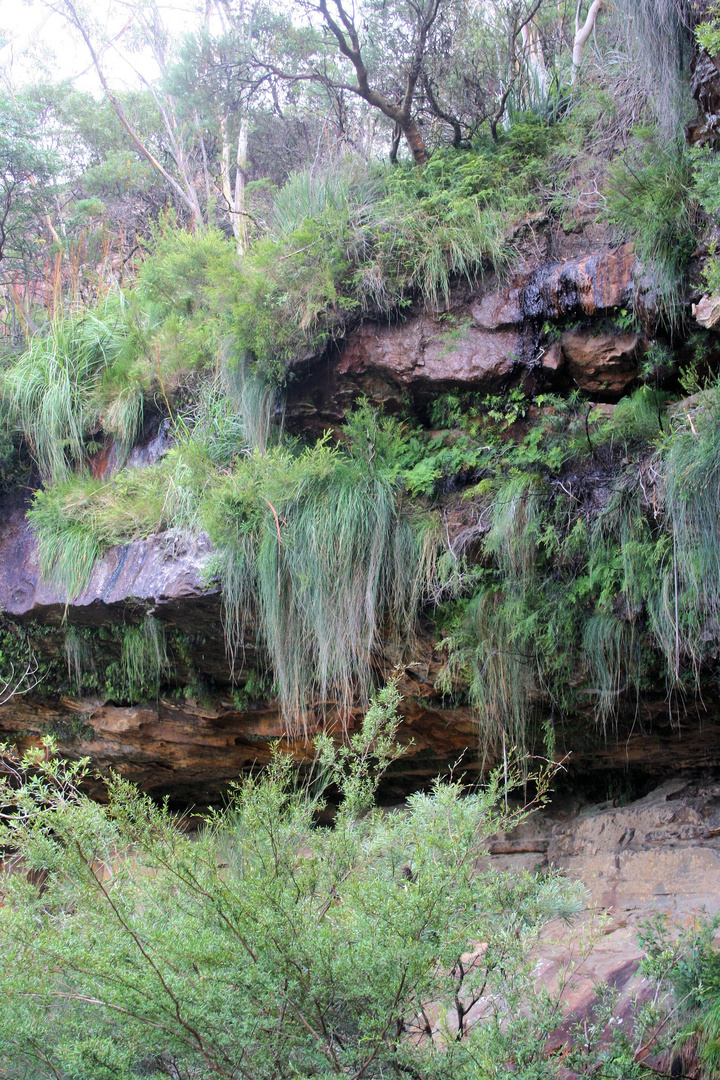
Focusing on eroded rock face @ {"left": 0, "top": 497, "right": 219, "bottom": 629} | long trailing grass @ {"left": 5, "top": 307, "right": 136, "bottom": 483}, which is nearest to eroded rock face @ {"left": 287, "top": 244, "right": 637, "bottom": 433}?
eroded rock face @ {"left": 0, "top": 497, "right": 219, "bottom": 629}

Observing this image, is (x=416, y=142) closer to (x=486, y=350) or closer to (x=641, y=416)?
(x=486, y=350)

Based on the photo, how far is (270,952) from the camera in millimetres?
2000

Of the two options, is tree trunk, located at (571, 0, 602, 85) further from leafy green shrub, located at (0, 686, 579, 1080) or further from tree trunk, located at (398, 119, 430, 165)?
leafy green shrub, located at (0, 686, 579, 1080)

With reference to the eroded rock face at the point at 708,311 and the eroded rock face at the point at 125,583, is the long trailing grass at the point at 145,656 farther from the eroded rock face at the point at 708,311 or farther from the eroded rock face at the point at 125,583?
the eroded rock face at the point at 708,311

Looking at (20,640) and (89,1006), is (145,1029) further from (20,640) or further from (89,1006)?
(20,640)

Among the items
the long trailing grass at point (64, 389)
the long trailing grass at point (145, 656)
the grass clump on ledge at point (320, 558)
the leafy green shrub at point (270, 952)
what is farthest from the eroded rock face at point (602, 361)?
the long trailing grass at point (64, 389)

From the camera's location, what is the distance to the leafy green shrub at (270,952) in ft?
6.45

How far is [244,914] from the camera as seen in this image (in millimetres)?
2021

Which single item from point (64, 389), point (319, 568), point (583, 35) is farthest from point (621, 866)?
point (583, 35)

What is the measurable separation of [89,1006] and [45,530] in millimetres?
2902

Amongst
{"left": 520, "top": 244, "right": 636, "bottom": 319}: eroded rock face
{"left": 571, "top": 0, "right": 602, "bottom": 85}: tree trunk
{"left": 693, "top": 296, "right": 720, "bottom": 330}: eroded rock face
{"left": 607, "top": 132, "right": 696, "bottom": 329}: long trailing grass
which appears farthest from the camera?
{"left": 571, "top": 0, "right": 602, "bottom": 85}: tree trunk

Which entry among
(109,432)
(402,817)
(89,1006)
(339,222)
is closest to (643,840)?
(402,817)

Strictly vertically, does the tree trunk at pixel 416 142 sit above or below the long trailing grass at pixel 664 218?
above

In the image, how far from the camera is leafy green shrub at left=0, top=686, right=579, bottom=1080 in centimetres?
197
